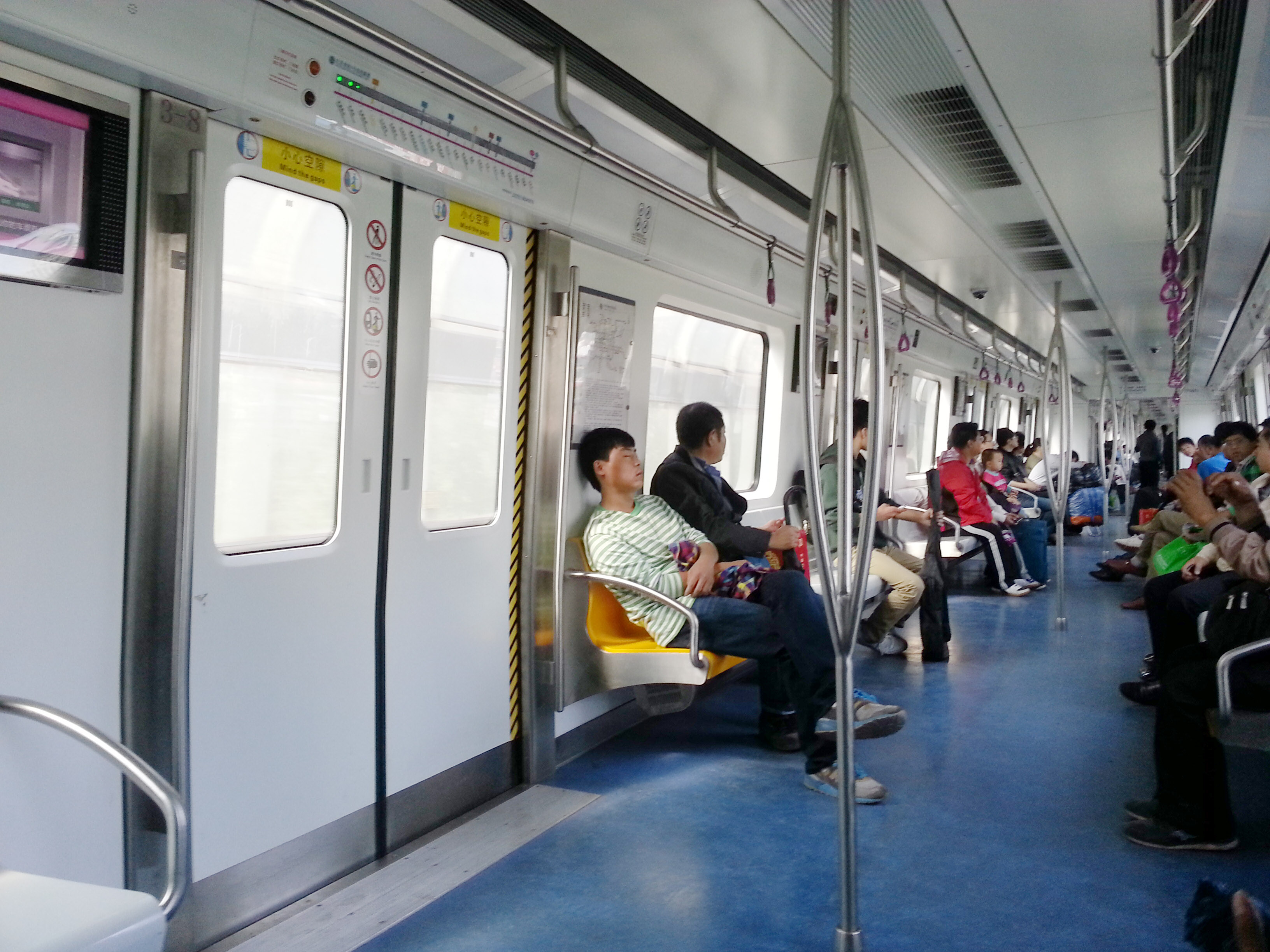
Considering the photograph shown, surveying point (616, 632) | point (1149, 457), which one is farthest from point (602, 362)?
point (1149, 457)

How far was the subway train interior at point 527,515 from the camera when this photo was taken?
2344 mm

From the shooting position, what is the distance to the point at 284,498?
9.99 feet

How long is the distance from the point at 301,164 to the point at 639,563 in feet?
7.00

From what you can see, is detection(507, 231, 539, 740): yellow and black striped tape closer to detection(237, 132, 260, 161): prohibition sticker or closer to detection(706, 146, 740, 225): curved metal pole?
detection(706, 146, 740, 225): curved metal pole

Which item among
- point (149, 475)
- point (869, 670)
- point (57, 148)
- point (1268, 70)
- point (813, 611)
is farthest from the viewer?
point (869, 670)

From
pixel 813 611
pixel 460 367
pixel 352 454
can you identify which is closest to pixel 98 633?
pixel 352 454

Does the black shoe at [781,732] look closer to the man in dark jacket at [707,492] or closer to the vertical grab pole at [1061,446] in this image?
the man in dark jacket at [707,492]

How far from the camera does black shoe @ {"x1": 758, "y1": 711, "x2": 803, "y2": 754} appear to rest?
14.6ft

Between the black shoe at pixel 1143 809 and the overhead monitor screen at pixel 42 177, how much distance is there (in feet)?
12.3

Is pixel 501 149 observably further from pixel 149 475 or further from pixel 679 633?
pixel 679 633

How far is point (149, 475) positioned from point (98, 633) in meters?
0.40

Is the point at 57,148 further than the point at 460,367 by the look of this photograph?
No

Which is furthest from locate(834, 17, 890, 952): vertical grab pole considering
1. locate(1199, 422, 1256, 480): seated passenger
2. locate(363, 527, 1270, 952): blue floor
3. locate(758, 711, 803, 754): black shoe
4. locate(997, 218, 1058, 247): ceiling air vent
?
locate(1199, 422, 1256, 480): seated passenger

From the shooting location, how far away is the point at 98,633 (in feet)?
7.91
